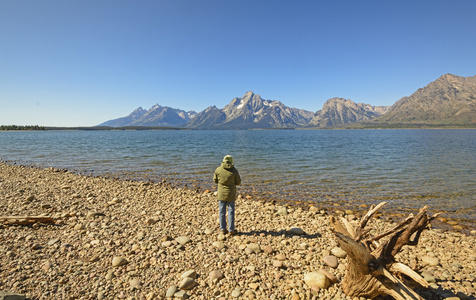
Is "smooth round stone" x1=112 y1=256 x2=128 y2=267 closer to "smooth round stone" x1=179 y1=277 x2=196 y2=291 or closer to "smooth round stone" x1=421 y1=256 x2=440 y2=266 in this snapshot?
"smooth round stone" x1=179 y1=277 x2=196 y2=291

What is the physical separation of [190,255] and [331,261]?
15.4 feet

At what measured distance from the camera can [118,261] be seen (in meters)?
6.94

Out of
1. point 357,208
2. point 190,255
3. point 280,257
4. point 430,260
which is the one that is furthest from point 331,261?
point 357,208

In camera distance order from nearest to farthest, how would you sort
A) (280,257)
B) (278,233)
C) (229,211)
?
(280,257) < (229,211) < (278,233)

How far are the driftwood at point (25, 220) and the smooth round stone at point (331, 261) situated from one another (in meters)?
11.7

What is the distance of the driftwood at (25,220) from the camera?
9359 millimetres

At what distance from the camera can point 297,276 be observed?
634cm

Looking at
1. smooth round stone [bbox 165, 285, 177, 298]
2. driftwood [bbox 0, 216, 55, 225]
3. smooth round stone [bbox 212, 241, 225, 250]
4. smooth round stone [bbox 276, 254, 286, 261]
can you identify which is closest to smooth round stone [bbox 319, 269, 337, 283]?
smooth round stone [bbox 276, 254, 286, 261]

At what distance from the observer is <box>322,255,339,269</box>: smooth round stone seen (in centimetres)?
683

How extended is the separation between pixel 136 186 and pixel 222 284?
47.0 feet

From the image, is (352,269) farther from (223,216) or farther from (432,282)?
(223,216)

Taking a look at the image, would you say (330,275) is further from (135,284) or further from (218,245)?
(135,284)

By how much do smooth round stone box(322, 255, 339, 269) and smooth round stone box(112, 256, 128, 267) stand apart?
6477 millimetres

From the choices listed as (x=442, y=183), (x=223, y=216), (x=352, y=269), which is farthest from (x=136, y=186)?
(x=442, y=183)
